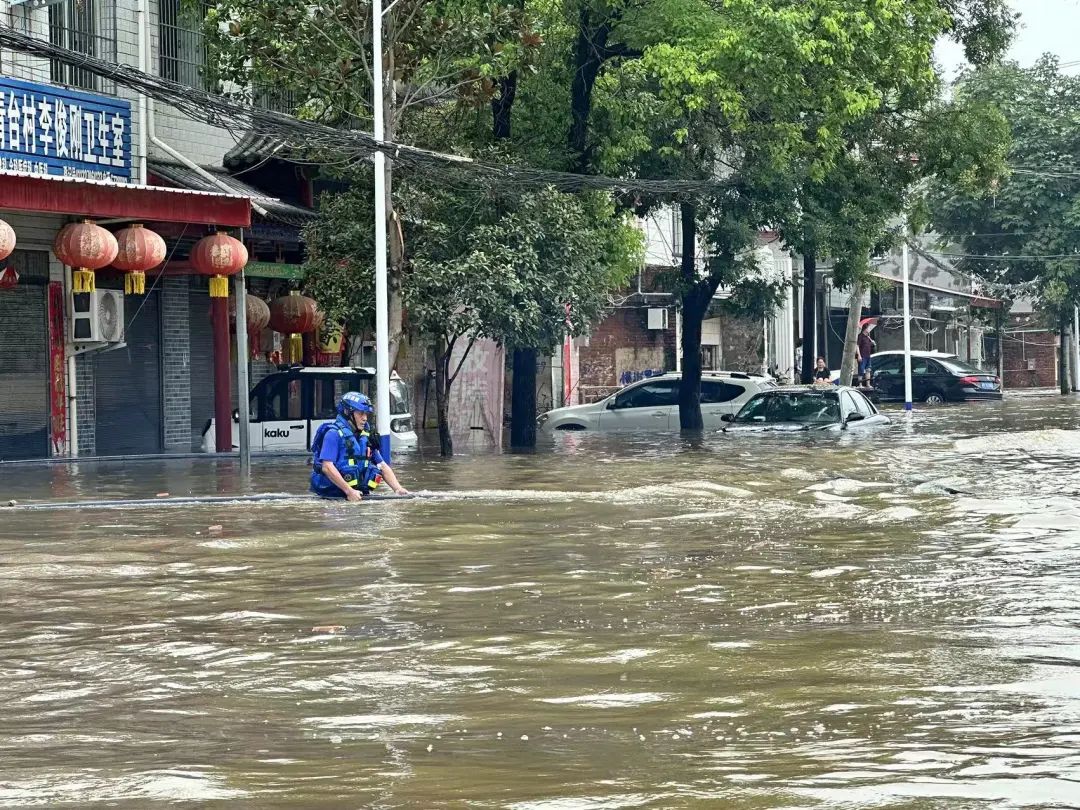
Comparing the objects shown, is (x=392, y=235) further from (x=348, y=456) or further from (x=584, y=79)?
(x=348, y=456)

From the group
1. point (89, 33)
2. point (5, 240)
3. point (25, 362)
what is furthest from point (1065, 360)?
point (5, 240)

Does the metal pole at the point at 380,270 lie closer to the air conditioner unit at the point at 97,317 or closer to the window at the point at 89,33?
the air conditioner unit at the point at 97,317

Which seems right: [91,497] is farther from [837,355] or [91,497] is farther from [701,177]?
[837,355]

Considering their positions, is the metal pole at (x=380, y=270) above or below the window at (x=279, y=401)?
above

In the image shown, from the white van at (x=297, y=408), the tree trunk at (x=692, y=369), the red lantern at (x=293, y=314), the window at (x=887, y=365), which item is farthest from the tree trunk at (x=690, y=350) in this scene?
the window at (x=887, y=365)

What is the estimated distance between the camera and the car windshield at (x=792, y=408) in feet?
87.2

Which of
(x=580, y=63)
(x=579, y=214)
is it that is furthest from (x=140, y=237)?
(x=580, y=63)

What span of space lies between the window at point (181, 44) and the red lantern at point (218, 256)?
519 centimetres

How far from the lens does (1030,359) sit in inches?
2776

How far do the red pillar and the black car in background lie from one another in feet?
94.0

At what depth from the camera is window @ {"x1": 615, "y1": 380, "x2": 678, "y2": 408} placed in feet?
109

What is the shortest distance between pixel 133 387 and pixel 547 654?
748 inches

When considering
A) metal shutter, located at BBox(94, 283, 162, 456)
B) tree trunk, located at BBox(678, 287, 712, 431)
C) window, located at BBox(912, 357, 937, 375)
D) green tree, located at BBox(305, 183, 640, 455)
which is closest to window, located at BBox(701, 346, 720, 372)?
window, located at BBox(912, 357, 937, 375)

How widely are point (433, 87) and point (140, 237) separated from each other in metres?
7.41
